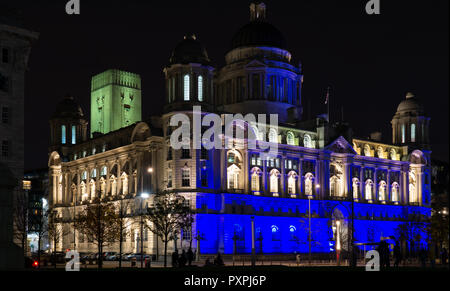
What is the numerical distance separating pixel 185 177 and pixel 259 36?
43.3 m

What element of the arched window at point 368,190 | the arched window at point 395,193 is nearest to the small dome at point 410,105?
the arched window at point 395,193

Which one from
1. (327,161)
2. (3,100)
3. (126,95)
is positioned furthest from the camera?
(126,95)

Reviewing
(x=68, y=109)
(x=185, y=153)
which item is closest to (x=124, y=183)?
(x=185, y=153)

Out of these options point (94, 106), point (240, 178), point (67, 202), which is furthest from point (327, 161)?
point (94, 106)

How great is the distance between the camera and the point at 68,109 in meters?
158

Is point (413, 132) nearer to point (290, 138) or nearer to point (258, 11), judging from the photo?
point (290, 138)

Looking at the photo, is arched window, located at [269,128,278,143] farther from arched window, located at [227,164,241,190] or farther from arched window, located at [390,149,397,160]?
arched window, located at [390,149,397,160]

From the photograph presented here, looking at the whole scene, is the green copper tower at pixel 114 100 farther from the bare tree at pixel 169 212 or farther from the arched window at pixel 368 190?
the bare tree at pixel 169 212

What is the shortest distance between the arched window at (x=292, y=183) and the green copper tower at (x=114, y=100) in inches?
2097

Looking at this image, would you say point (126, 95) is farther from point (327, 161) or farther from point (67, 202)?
point (327, 161)

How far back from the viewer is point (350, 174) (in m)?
140

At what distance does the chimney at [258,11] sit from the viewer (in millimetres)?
155125

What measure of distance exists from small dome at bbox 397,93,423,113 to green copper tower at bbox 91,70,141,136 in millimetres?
60893
